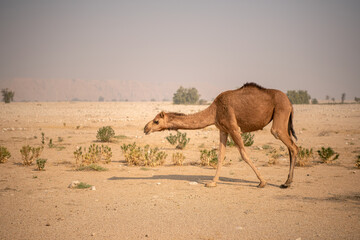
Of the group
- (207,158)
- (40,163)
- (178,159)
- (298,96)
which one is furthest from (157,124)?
(298,96)

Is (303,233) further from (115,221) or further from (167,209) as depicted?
(115,221)

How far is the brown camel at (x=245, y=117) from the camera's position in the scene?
27.7 ft

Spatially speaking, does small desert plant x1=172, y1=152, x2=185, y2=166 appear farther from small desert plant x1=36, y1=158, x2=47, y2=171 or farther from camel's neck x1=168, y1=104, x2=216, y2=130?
small desert plant x1=36, y1=158, x2=47, y2=171

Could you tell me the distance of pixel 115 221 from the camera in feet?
19.6

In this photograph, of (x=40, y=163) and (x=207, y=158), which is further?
(x=207, y=158)

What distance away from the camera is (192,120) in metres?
8.79

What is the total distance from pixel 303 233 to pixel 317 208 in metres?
1.54

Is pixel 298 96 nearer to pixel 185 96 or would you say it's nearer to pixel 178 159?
pixel 185 96

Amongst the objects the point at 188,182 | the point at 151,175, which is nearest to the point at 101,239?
the point at 188,182

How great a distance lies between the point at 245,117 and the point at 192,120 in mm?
1472

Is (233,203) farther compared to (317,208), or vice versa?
(233,203)

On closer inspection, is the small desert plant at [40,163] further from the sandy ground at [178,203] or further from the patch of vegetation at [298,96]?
the patch of vegetation at [298,96]

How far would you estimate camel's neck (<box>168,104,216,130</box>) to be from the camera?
8.69 metres

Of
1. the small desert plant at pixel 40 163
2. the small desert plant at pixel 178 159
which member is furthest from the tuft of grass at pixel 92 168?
the small desert plant at pixel 178 159
